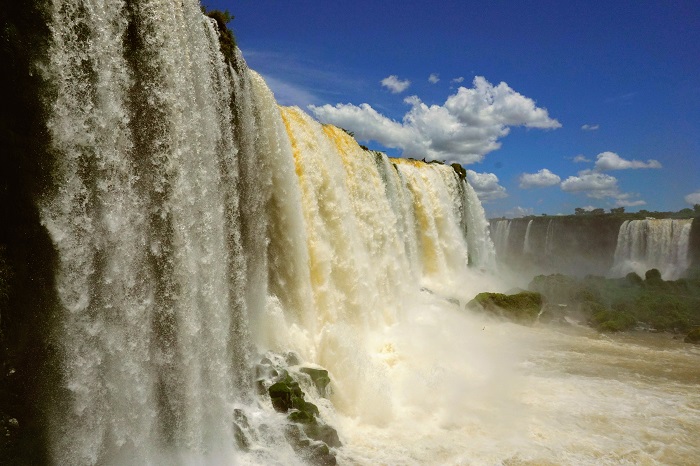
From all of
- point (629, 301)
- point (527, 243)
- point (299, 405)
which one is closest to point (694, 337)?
point (629, 301)

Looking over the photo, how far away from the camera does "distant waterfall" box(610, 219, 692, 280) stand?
25.6 m

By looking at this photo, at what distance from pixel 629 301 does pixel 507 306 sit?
6492 mm

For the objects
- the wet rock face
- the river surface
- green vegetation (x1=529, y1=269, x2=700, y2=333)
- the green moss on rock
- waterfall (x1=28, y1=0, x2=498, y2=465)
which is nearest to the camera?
waterfall (x1=28, y1=0, x2=498, y2=465)

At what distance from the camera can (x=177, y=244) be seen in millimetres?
5871

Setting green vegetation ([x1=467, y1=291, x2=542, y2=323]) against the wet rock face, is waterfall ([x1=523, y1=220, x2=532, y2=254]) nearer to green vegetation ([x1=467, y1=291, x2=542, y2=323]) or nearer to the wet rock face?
green vegetation ([x1=467, y1=291, x2=542, y2=323])

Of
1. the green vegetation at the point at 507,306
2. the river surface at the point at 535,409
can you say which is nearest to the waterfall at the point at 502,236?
the green vegetation at the point at 507,306

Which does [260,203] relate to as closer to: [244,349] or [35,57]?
[244,349]

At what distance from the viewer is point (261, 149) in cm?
848

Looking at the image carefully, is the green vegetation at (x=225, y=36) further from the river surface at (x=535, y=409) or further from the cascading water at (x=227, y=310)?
the river surface at (x=535, y=409)

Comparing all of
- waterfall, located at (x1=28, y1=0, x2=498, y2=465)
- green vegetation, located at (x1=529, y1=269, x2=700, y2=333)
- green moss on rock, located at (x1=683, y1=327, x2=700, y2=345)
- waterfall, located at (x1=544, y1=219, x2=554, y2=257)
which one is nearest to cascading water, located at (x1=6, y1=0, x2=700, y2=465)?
waterfall, located at (x1=28, y1=0, x2=498, y2=465)

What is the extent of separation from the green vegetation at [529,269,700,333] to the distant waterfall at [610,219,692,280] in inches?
193

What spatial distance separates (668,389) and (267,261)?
8.54 meters

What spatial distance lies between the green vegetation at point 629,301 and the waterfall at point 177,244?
10788 mm

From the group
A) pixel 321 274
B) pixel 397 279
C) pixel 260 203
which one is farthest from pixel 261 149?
pixel 397 279
